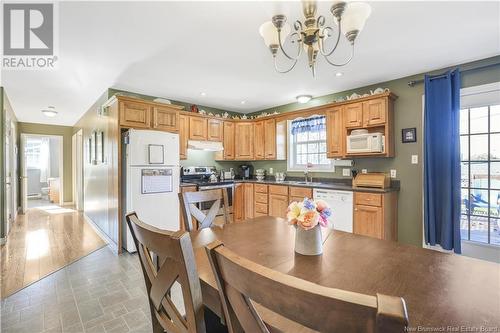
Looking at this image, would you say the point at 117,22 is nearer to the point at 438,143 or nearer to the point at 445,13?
the point at 445,13

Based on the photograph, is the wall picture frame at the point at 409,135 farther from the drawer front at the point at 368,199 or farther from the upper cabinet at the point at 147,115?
the upper cabinet at the point at 147,115

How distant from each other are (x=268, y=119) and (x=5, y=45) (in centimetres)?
379

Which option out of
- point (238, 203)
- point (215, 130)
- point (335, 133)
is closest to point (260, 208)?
point (238, 203)

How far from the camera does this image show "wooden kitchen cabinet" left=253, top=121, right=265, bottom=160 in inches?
200

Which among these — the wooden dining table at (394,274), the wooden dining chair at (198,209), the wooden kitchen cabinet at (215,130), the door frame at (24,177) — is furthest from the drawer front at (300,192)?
the door frame at (24,177)

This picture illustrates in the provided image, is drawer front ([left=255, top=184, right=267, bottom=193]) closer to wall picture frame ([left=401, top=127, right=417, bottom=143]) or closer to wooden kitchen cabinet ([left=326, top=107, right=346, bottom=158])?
wooden kitchen cabinet ([left=326, top=107, right=346, bottom=158])

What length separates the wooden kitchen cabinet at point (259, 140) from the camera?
5.07m

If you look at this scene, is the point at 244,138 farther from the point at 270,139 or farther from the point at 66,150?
the point at 66,150

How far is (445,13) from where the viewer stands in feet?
6.63

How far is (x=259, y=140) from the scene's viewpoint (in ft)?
16.8

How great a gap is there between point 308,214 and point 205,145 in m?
3.74

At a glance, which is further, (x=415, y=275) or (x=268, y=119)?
(x=268, y=119)

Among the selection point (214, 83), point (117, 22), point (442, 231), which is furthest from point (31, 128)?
point (442, 231)

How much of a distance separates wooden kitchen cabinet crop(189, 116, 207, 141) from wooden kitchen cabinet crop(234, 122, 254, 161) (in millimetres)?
768
